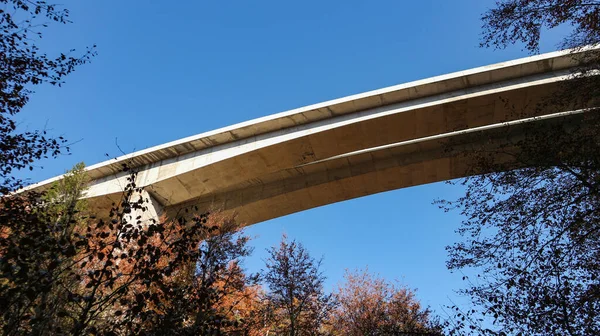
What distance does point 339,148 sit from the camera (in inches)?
611

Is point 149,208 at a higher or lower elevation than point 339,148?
lower

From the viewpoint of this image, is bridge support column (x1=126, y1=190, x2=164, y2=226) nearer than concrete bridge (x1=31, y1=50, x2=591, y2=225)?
No

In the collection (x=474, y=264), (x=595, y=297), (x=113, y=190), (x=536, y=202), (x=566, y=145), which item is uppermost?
(x=113, y=190)

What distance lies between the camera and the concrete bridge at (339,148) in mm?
13875

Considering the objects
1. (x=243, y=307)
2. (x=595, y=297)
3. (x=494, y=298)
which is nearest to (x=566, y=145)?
(x=595, y=297)

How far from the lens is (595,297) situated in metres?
6.27

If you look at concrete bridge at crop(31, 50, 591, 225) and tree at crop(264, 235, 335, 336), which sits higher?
concrete bridge at crop(31, 50, 591, 225)

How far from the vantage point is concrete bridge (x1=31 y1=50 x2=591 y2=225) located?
13.9m

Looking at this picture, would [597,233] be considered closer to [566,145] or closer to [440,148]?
[566,145]

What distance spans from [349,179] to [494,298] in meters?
10.5

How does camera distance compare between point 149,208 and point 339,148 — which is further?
point 149,208

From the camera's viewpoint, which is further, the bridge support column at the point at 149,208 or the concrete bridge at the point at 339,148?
the bridge support column at the point at 149,208

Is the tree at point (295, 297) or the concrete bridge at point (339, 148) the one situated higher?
the concrete bridge at point (339, 148)

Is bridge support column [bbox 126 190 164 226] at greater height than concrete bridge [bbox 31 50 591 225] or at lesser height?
lesser
